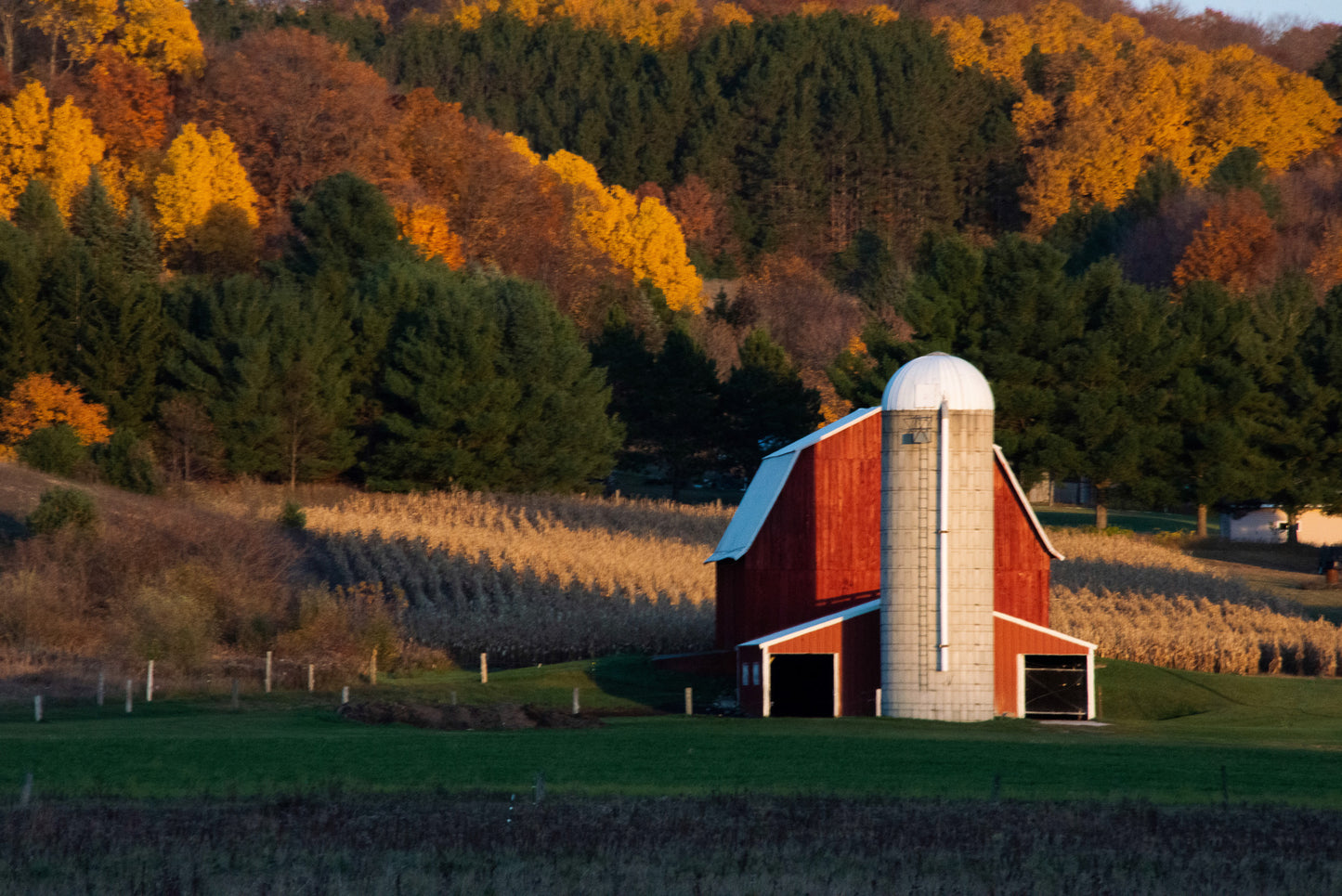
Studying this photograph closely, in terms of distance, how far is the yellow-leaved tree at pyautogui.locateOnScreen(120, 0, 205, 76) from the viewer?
4299 inches

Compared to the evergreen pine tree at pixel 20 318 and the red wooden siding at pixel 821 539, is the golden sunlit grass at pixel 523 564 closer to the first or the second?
the red wooden siding at pixel 821 539

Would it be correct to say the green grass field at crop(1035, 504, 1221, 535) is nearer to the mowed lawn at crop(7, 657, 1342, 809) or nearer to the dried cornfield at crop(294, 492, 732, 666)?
the dried cornfield at crop(294, 492, 732, 666)

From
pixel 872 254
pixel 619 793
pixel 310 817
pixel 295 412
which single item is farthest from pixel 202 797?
pixel 872 254

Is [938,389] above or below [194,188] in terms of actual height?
below

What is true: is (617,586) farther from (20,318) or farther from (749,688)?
(20,318)

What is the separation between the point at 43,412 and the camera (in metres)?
65.6

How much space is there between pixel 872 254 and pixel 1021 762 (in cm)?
11609

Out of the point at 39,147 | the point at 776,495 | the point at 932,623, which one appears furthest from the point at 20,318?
the point at 932,623

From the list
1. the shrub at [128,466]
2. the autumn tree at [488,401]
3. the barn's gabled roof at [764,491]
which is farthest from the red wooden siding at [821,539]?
the autumn tree at [488,401]

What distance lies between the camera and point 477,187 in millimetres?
100562

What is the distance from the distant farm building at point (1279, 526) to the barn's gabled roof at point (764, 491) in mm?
34584

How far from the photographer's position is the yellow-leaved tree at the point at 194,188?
88.9 meters

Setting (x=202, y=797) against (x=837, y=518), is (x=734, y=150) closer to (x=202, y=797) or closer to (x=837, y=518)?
(x=837, y=518)

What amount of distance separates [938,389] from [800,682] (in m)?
6.44
